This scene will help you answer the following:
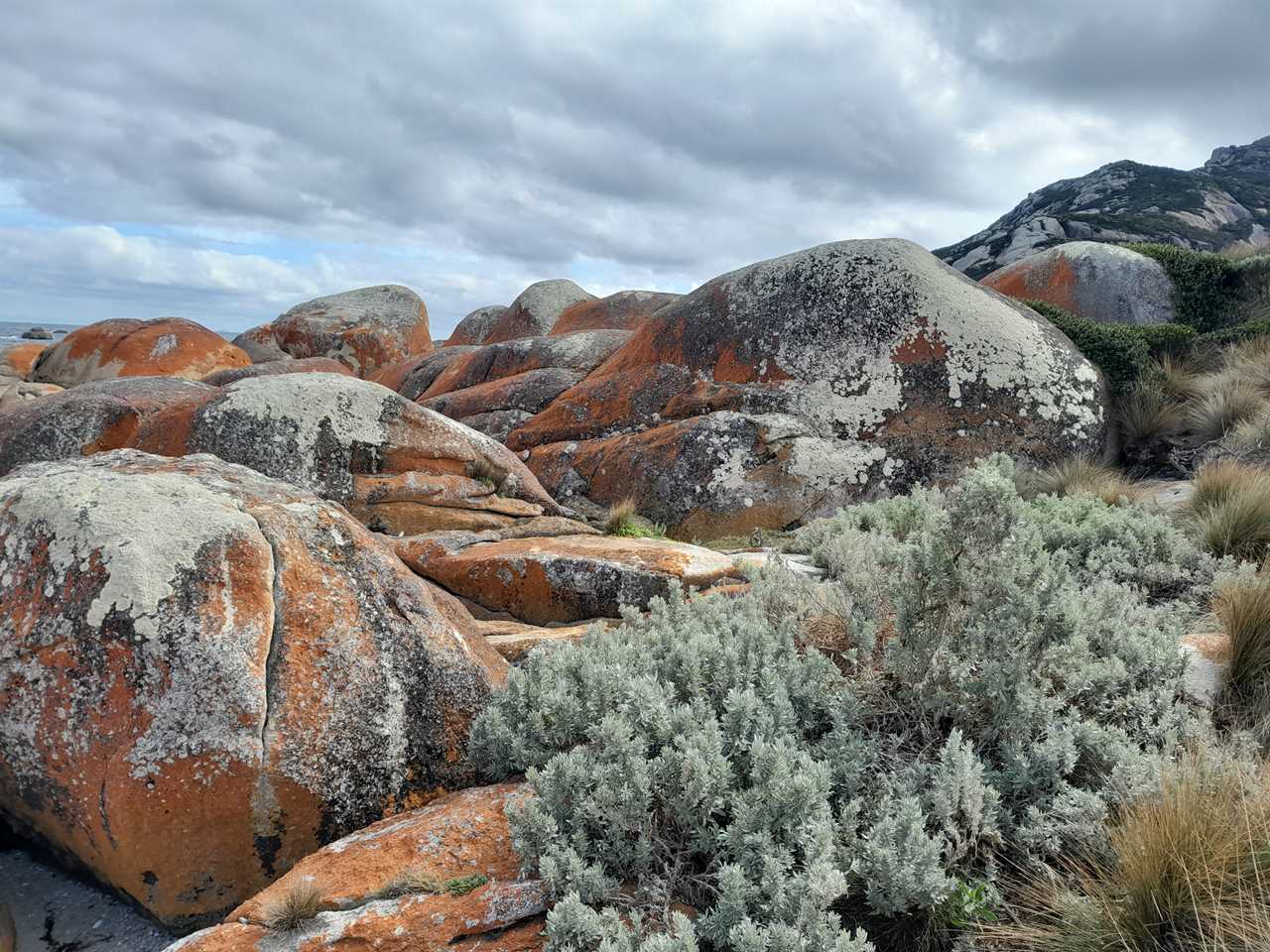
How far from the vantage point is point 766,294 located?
12609 mm

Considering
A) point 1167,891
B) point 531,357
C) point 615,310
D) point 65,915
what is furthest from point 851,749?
point 615,310

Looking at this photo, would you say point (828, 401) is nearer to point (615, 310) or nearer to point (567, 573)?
point (567, 573)

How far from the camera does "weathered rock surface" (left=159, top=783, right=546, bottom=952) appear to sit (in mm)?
2750

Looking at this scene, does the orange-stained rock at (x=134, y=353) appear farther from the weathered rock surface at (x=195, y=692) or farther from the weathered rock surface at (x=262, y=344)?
the weathered rock surface at (x=195, y=692)

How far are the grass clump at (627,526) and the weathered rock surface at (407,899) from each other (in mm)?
6317

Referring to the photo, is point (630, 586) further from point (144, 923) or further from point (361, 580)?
point (144, 923)

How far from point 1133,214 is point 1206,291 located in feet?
103

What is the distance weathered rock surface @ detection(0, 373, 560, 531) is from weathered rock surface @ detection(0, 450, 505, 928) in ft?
14.8

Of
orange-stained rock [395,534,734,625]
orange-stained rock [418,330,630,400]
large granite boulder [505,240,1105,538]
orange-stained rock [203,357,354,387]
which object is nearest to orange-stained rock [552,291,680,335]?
orange-stained rock [418,330,630,400]

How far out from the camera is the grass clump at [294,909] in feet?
9.30

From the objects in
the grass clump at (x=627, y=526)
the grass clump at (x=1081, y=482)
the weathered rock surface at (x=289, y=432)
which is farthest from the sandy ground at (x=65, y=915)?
the grass clump at (x=1081, y=482)

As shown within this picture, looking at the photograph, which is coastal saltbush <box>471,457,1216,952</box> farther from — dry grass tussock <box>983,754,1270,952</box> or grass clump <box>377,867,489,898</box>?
grass clump <box>377,867,489,898</box>

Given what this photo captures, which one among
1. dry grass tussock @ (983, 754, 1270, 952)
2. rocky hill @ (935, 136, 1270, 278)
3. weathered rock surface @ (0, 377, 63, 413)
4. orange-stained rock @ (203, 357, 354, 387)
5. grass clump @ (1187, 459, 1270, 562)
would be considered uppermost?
rocky hill @ (935, 136, 1270, 278)

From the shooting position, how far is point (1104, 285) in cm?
1767
